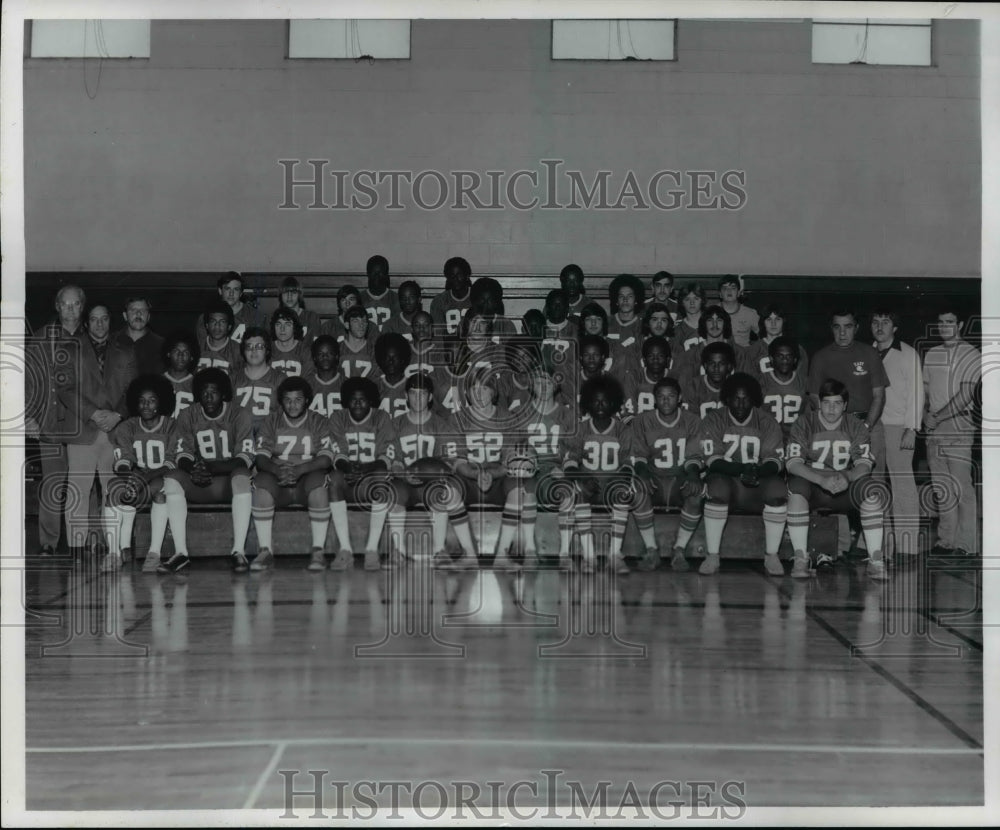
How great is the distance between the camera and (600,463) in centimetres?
573

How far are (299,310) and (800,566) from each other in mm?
3055

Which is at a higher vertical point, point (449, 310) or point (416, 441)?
Result: point (449, 310)

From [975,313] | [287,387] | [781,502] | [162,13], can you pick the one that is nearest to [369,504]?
[287,387]

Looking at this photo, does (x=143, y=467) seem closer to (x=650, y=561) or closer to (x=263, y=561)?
(x=263, y=561)

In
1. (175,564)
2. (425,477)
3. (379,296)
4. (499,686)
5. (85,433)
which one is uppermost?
(379,296)

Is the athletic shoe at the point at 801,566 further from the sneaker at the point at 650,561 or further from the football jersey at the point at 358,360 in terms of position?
the football jersey at the point at 358,360

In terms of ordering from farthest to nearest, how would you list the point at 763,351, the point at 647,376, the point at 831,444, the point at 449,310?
1. the point at 449,310
2. the point at 763,351
3. the point at 647,376
4. the point at 831,444

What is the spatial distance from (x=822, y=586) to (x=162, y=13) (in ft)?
12.3

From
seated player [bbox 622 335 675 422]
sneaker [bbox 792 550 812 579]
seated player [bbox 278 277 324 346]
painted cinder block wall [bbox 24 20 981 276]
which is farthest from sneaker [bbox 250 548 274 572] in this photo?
painted cinder block wall [bbox 24 20 981 276]

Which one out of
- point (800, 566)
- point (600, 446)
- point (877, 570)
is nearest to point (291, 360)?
point (600, 446)

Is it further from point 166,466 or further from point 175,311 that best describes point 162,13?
point 175,311

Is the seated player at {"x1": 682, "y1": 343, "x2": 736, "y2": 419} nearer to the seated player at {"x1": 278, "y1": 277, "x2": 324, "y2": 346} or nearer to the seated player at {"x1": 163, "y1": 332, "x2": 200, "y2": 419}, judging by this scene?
the seated player at {"x1": 278, "y1": 277, "x2": 324, "y2": 346}

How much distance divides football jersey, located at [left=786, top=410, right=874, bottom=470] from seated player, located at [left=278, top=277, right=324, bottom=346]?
8.67 ft

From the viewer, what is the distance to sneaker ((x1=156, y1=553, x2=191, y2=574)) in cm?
544
